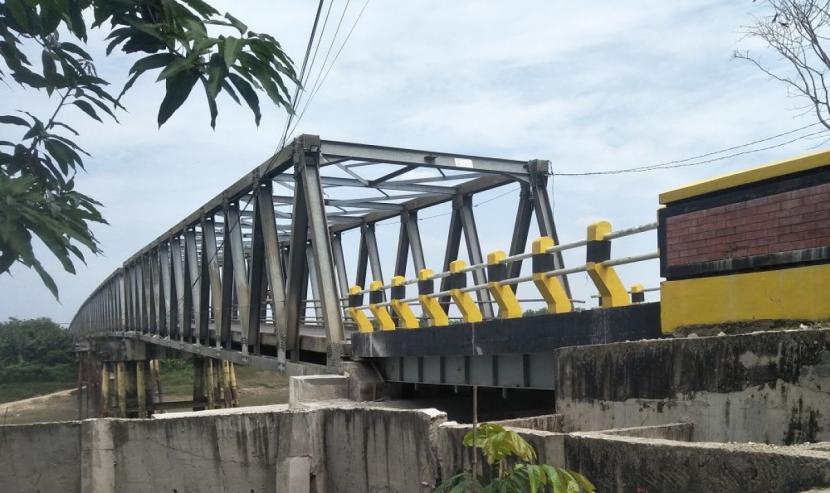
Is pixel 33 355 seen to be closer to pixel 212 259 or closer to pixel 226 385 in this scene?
pixel 226 385

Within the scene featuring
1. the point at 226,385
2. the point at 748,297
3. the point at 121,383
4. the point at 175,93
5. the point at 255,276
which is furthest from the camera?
the point at 121,383

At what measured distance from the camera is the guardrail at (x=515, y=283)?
1048 cm

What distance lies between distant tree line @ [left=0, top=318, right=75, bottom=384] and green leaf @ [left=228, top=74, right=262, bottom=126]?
65.2m

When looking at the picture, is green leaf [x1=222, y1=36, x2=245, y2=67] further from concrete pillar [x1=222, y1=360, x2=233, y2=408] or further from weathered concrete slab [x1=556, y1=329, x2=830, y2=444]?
concrete pillar [x1=222, y1=360, x2=233, y2=408]

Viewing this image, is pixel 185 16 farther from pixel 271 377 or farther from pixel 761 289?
pixel 271 377

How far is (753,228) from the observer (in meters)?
8.12

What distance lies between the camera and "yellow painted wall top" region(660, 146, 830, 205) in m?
7.57

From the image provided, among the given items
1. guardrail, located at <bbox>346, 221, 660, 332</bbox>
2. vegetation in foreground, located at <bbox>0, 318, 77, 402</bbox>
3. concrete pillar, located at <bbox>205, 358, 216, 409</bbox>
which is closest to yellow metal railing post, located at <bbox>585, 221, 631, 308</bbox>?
guardrail, located at <bbox>346, 221, 660, 332</bbox>

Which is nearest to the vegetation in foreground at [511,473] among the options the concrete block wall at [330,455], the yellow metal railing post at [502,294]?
the concrete block wall at [330,455]

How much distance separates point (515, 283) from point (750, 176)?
435 cm

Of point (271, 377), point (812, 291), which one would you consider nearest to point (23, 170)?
point (812, 291)

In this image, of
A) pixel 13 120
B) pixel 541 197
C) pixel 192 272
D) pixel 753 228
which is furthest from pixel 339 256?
pixel 13 120

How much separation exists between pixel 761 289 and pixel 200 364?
1671 inches

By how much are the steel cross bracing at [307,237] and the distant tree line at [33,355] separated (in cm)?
3502
